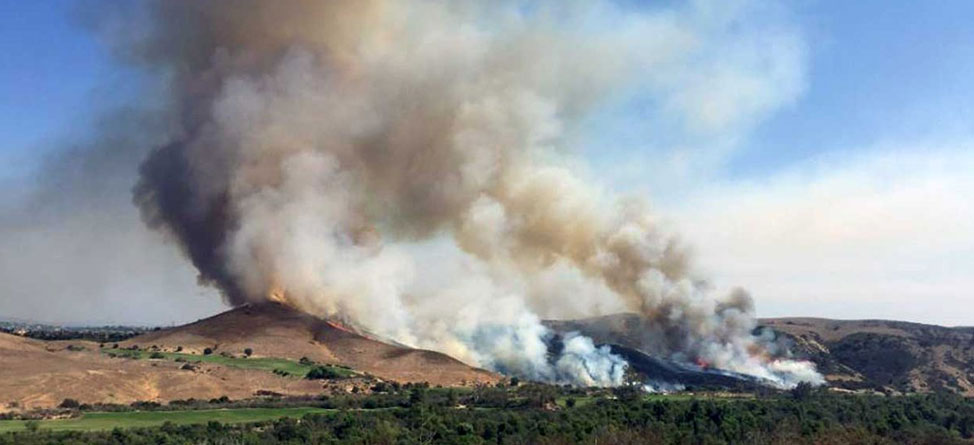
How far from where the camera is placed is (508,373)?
331 ft

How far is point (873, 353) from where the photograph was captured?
138 meters

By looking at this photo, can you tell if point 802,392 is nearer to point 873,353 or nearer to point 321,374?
point 321,374

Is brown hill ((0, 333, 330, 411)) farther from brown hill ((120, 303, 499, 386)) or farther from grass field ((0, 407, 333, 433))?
brown hill ((120, 303, 499, 386))

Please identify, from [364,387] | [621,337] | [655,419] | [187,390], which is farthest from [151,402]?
[621,337]

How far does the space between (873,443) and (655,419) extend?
14.9 meters

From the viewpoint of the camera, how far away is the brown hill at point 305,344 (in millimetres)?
86812

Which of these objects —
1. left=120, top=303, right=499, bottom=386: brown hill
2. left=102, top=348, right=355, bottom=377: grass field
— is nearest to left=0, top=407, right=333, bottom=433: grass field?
left=102, top=348, right=355, bottom=377: grass field

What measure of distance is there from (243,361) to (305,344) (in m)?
8.76

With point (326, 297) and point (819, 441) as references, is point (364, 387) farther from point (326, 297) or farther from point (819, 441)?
point (819, 441)

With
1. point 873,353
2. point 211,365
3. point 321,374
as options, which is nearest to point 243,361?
point 211,365

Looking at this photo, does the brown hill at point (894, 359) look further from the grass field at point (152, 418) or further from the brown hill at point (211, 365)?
the grass field at point (152, 418)

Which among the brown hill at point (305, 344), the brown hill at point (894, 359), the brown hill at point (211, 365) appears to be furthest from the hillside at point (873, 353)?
the brown hill at point (211, 365)

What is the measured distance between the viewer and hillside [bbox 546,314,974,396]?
118m

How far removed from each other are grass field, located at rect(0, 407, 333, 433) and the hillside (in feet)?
228
